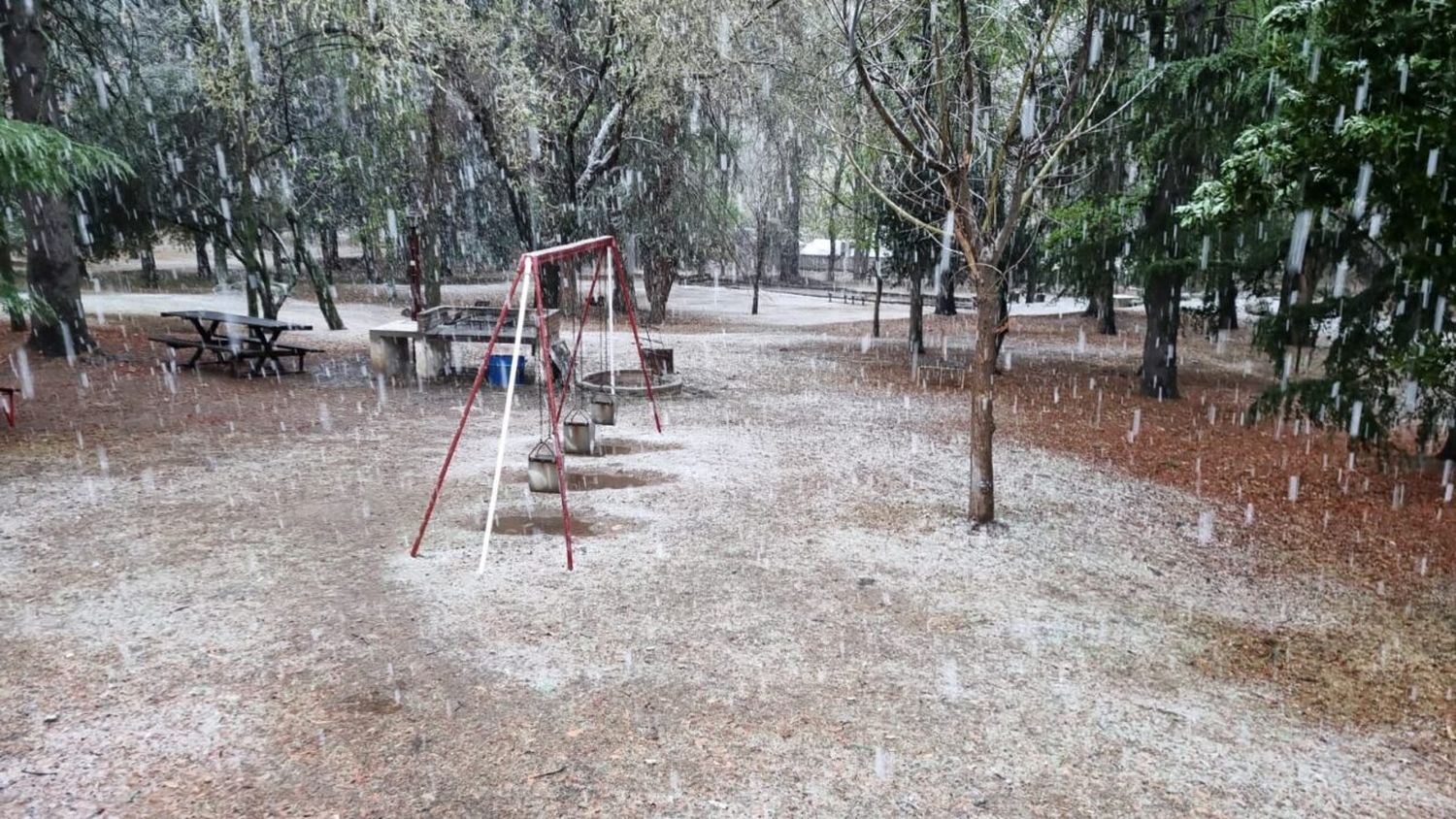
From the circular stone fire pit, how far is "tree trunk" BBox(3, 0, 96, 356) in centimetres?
724

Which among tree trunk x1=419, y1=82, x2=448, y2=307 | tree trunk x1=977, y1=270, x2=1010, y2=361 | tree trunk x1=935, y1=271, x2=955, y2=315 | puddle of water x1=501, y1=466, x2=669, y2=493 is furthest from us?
tree trunk x1=935, y1=271, x2=955, y2=315

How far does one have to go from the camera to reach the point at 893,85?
770cm

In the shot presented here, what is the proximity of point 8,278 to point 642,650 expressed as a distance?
1155cm

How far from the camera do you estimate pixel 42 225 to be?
12.6 m

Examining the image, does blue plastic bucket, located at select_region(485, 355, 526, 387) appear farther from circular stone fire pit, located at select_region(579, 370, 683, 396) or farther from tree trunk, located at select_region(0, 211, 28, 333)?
tree trunk, located at select_region(0, 211, 28, 333)

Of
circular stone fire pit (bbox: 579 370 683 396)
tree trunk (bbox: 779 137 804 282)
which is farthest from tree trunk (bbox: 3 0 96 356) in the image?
tree trunk (bbox: 779 137 804 282)

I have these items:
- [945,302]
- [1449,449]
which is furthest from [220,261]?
[1449,449]

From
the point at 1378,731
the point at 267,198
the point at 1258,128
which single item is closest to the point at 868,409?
the point at 1258,128

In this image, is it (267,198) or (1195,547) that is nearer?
(1195,547)

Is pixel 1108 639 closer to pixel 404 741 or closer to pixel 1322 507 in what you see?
pixel 404 741

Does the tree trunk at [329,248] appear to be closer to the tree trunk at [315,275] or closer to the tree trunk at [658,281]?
the tree trunk at [315,275]

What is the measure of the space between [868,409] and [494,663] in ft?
28.8

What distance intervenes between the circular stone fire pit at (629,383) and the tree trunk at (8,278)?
6.42m

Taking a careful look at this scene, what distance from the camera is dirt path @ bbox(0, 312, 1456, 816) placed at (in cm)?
385
